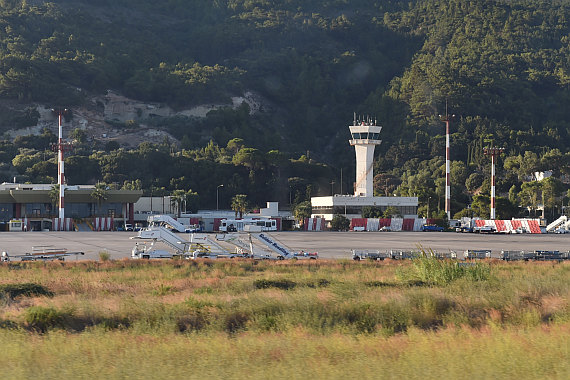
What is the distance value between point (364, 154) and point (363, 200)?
12.5 metres

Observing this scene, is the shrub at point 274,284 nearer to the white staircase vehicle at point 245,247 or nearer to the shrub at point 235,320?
the shrub at point 235,320

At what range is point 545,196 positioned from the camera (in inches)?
5832

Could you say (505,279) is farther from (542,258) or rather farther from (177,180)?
(177,180)

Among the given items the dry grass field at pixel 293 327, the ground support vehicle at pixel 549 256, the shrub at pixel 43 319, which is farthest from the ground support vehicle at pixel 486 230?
the shrub at pixel 43 319

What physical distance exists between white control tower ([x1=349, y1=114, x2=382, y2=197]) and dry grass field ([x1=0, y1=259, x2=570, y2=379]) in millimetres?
109959

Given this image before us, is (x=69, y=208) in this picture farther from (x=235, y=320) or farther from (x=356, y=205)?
(x=235, y=320)

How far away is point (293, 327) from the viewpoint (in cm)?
2095

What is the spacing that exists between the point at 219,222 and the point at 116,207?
60.0ft

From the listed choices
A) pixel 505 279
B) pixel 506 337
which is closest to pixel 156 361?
pixel 506 337

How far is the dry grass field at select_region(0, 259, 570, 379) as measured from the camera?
15.9 meters

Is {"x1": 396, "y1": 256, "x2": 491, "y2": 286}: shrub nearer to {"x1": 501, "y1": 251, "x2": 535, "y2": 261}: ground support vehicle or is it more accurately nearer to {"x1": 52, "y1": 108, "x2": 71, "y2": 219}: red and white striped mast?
{"x1": 501, "y1": 251, "x2": 535, "y2": 261}: ground support vehicle

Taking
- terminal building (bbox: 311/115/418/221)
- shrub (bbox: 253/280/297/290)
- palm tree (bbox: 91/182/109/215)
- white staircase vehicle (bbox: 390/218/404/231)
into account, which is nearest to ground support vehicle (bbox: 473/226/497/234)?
white staircase vehicle (bbox: 390/218/404/231)

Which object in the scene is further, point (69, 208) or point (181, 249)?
point (69, 208)

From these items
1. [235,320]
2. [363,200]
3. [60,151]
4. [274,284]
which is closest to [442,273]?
[274,284]
